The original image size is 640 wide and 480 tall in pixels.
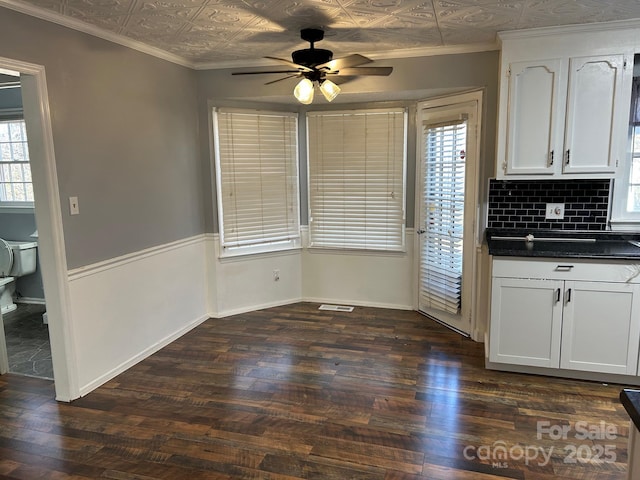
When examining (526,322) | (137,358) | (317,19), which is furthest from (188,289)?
(526,322)

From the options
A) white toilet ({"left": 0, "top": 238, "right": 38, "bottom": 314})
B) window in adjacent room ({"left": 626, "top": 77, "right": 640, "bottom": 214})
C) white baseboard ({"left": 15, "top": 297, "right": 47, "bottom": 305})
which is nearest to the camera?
window in adjacent room ({"left": 626, "top": 77, "right": 640, "bottom": 214})

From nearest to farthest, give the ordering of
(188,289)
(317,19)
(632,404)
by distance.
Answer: (632,404) → (317,19) → (188,289)

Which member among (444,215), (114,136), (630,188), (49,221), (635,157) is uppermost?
(114,136)

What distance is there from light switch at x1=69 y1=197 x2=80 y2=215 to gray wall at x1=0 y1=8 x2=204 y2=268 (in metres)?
0.03

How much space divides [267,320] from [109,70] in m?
2.53

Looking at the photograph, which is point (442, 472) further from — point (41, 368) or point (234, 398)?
point (41, 368)

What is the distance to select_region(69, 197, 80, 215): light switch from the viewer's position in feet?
9.11

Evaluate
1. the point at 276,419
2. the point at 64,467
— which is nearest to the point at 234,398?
the point at 276,419

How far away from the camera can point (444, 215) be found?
3953 mm

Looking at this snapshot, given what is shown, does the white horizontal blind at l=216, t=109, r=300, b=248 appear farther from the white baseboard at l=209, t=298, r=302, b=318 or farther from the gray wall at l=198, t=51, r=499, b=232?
the white baseboard at l=209, t=298, r=302, b=318

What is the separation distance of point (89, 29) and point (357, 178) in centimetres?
260

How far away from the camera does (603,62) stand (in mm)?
2947

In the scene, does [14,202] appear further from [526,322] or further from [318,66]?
[526,322]

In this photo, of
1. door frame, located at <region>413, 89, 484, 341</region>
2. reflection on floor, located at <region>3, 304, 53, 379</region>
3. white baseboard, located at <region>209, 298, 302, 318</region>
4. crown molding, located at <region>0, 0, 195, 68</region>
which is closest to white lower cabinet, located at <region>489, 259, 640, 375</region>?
door frame, located at <region>413, 89, 484, 341</region>
